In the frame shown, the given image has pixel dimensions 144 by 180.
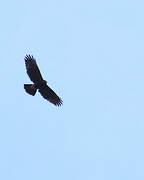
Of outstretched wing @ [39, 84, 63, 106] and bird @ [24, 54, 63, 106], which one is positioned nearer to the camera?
bird @ [24, 54, 63, 106]

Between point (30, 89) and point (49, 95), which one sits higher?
point (49, 95)

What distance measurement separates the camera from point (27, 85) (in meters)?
25.8

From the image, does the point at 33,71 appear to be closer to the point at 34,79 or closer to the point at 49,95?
the point at 34,79

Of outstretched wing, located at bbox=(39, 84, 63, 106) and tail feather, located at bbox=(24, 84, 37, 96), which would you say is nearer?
tail feather, located at bbox=(24, 84, 37, 96)

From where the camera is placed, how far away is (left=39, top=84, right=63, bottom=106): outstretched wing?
26.7 m

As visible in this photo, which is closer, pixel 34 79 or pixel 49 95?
pixel 34 79

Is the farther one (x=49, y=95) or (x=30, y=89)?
(x=49, y=95)

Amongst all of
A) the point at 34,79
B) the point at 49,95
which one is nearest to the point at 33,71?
the point at 34,79

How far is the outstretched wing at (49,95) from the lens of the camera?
87.5ft

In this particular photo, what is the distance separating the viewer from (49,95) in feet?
89.1

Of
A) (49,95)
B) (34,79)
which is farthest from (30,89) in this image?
(49,95)

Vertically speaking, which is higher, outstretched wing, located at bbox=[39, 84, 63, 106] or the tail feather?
outstretched wing, located at bbox=[39, 84, 63, 106]

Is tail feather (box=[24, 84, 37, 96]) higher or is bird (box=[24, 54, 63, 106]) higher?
bird (box=[24, 54, 63, 106])

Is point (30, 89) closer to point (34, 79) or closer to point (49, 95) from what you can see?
point (34, 79)
